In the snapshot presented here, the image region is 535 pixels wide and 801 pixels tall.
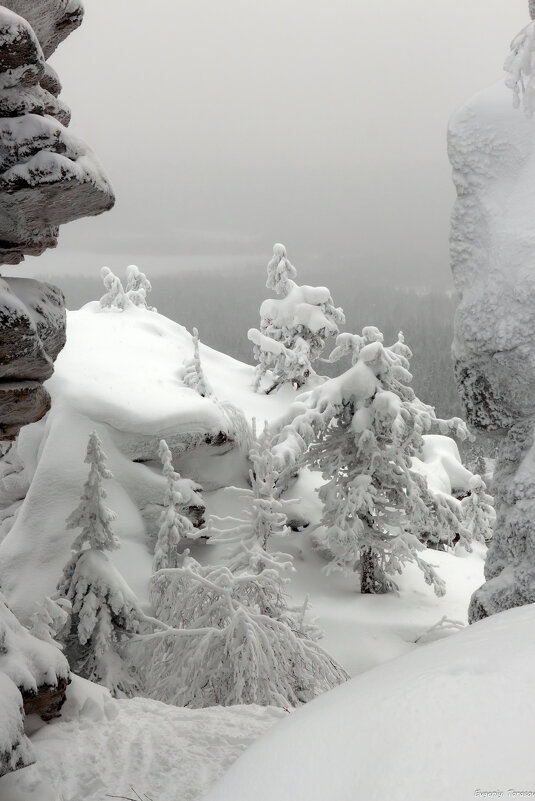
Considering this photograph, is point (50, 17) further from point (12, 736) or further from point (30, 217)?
point (12, 736)

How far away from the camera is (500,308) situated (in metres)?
6.96

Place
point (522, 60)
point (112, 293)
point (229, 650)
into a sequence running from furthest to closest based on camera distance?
point (112, 293), point (229, 650), point (522, 60)

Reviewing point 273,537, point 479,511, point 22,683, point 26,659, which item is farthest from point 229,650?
point 479,511

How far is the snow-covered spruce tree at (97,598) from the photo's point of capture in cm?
1009

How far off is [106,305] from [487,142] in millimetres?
28327

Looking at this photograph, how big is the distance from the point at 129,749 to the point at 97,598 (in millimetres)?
4284

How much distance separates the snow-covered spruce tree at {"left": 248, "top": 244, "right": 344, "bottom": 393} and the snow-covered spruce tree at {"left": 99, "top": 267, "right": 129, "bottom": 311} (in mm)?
10247

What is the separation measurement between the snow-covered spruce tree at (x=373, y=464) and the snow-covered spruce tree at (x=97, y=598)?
6948 millimetres

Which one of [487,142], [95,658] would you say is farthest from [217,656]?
[487,142]

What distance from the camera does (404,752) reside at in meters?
2.09

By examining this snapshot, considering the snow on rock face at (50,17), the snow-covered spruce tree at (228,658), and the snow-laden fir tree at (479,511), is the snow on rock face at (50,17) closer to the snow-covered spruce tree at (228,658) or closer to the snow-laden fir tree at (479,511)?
the snow-covered spruce tree at (228,658)

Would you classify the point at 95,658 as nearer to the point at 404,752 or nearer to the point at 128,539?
the point at 128,539

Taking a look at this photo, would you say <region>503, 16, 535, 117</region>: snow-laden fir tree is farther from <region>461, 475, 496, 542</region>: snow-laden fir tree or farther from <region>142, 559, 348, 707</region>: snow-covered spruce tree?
<region>461, 475, 496, 542</region>: snow-laden fir tree

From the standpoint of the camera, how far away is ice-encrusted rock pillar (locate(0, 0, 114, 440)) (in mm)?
5180
